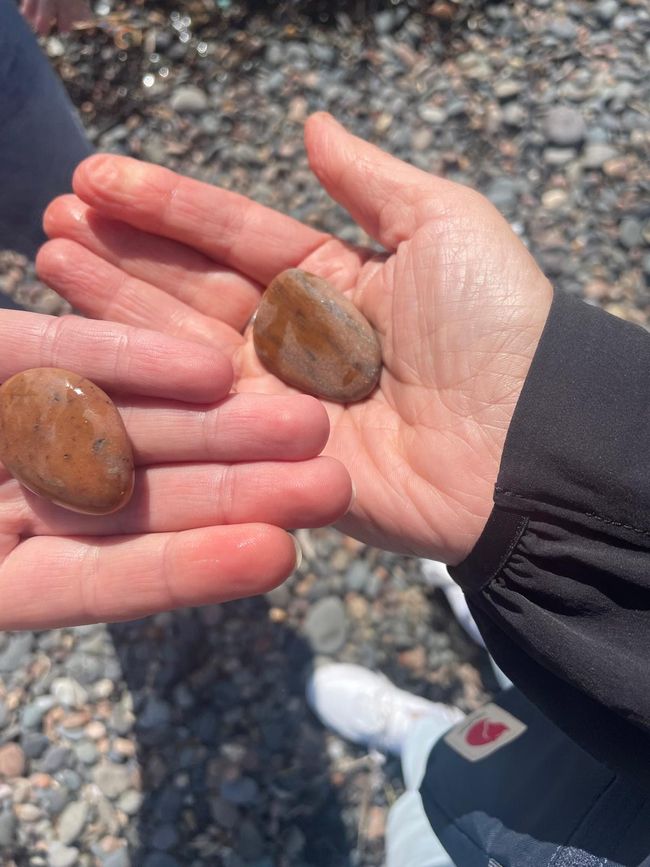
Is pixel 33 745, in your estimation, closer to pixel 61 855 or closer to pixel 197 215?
pixel 61 855

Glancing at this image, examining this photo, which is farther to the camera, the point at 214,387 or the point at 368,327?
the point at 368,327

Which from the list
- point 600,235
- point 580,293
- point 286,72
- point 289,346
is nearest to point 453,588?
point 289,346

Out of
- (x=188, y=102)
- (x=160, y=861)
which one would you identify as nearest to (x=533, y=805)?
(x=160, y=861)

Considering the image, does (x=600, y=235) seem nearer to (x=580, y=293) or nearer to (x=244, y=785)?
(x=580, y=293)

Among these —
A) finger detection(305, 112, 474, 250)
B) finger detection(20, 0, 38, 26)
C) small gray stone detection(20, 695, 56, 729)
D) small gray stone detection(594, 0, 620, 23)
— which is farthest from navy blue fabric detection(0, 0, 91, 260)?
small gray stone detection(594, 0, 620, 23)

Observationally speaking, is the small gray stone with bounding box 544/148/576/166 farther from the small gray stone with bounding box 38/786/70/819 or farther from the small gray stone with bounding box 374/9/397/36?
the small gray stone with bounding box 38/786/70/819

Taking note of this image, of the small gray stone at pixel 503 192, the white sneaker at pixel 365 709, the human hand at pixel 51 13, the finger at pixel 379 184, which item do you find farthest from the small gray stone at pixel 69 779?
the small gray stone at pixel 503 192
